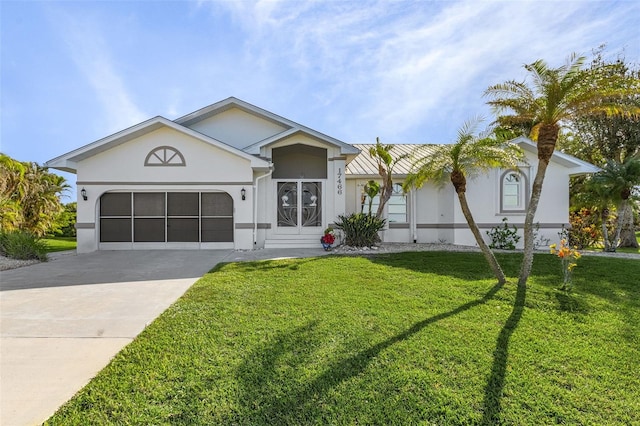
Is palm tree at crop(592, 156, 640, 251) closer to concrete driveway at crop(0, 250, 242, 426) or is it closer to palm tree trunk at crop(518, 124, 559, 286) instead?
palm tree trunk at crop(518, 124, 559, 286)

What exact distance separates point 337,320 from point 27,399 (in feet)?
12.2

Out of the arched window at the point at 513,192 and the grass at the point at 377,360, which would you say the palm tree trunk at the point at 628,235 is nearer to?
the arched window at the point at 513,192

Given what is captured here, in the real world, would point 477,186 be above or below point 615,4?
below

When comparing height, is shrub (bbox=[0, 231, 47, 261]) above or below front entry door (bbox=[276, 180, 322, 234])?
below

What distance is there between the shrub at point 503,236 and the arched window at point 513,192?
709mm

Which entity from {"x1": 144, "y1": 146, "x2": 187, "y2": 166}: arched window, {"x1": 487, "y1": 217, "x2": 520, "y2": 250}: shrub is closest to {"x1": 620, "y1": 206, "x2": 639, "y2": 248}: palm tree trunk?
{"x1": 487, "y1": 217, "x2": 520, "y2": 250}: shrub

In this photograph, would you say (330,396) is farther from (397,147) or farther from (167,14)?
(397,147)

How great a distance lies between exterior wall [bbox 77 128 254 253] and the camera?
13.4m

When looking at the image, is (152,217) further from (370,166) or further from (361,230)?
(370,166)

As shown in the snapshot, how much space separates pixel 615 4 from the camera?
10188 mm

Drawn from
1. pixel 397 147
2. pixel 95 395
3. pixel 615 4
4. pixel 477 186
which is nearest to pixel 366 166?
pixel 397 147

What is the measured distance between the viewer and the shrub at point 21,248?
10805mm

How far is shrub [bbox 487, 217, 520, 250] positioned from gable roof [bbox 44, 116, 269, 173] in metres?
10.8

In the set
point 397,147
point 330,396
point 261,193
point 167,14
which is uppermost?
point 167,14
